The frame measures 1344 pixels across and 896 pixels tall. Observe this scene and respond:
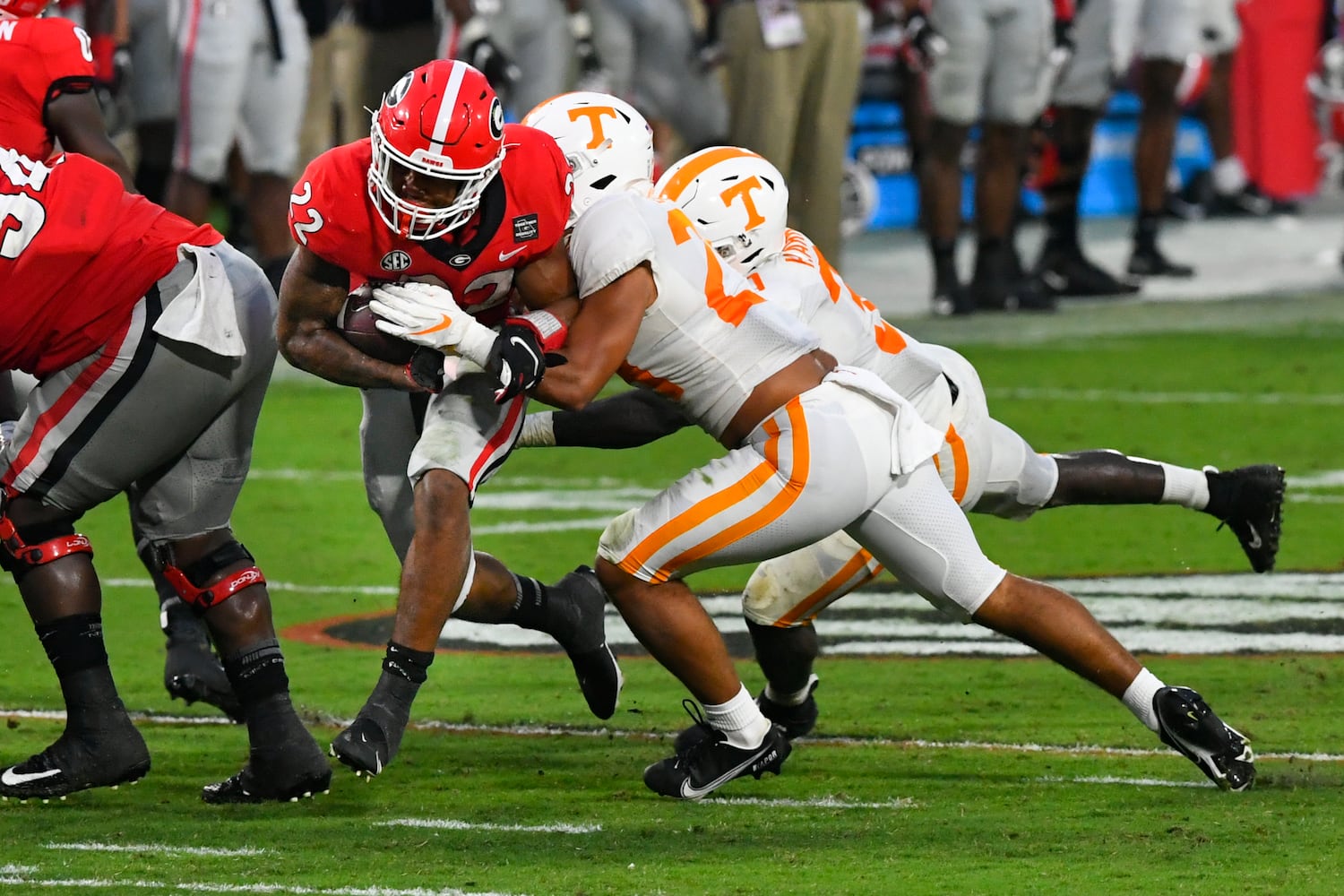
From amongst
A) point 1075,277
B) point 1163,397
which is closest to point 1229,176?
point 1075,277

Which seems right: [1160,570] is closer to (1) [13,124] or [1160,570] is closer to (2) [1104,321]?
(1) [13,124]

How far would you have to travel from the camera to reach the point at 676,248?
4.89 meters

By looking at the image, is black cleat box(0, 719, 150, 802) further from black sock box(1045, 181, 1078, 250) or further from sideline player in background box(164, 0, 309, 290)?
black sock box(1045, 181, 1078, 250)

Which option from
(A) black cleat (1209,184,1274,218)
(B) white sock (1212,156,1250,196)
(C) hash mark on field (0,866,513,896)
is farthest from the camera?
(A) black cleat (1209,184,1274,218)

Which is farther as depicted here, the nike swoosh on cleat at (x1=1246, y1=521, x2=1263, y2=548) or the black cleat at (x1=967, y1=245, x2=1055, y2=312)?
the black cleat at (x1=967, y1=245, x2=1055, y2=312)

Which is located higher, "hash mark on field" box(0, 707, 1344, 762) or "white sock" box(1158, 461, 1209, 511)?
"white sock" box(1158, 461, 1209, 511)

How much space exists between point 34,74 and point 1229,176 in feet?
41.8

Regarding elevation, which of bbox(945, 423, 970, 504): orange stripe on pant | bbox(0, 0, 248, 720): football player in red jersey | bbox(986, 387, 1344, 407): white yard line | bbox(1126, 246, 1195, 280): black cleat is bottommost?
bbox(1126, 246, 1195, 280): black cleat

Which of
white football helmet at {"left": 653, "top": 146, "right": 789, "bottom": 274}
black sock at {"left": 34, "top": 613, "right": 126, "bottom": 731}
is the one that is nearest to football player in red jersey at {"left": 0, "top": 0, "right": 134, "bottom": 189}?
black sock at {"left": 34, "top": 613, "right": 126, "bottom": 731}

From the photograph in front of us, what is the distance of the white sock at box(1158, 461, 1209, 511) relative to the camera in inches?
236

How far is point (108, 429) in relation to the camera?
16.0 feet

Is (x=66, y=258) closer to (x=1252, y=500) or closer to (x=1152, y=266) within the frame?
(x=1252, y=500)

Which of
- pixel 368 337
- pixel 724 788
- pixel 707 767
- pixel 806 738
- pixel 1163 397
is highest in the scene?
pixel 368 337

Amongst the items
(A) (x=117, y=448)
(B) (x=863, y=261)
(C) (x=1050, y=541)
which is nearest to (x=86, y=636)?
(A) (x=117, y=448)
